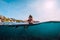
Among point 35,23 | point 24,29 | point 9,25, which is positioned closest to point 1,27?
point 9,25

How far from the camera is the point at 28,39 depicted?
985 cm

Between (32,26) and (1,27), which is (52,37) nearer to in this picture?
(32,26)

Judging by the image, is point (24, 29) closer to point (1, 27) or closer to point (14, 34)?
point (14, 34)

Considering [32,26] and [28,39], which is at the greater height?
[32,26]

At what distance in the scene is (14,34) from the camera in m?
10.3

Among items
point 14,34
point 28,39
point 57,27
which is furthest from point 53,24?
point 14,34

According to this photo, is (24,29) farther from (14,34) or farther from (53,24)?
(53,24)

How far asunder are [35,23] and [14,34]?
1529mm

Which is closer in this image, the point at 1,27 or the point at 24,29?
the point at 24,29

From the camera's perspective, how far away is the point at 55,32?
1009 cm

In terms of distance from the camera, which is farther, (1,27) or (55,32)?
(1,27)

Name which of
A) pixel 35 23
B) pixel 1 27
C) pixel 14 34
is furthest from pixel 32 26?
pixel 1 27

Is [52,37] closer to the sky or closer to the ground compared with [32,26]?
closer to the ground

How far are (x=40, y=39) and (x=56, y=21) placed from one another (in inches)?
55.8
